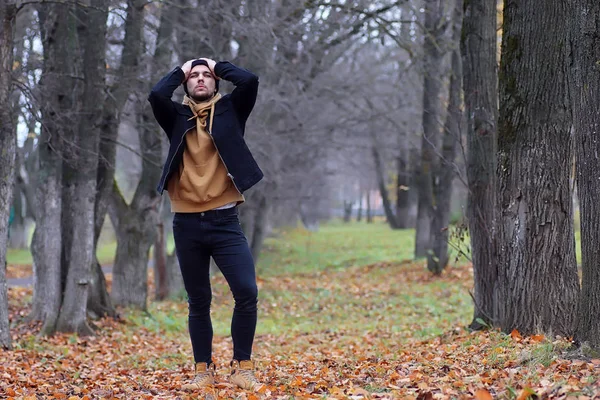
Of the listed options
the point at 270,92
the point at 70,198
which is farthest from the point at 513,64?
the point at 270,92

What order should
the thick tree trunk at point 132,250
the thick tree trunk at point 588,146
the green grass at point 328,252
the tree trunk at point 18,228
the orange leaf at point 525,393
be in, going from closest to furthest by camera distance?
1. the orange leaf at point 525,393
2. the thick tree trunk at point 588,146
3. the thick tree trunk at point 132,250
4. the green grass at point 328,252
5. the tree trunk at point 18,228

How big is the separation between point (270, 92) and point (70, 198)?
632 cm

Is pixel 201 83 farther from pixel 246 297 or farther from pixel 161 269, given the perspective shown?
pixel 161 269

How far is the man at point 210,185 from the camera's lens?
216 inches

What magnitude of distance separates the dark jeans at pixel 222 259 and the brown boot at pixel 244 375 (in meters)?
0.05

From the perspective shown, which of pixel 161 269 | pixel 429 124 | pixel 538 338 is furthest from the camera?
pixel 429 124

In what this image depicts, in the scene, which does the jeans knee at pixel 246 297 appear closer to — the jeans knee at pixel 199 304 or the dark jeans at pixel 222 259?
the dark jeans at pixel 222 259

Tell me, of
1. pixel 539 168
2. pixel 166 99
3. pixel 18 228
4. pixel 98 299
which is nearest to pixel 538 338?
pixel 539 168

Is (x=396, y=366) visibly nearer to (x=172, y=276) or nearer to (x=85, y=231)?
(x=85, y=231)

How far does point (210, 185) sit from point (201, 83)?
800 millimetres

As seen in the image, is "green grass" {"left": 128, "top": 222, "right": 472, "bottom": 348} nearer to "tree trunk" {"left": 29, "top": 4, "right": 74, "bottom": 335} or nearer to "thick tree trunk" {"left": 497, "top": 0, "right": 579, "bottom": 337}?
"tree trunk" {"left": 29, "top": 4, "right": 74, "bottom": 335}

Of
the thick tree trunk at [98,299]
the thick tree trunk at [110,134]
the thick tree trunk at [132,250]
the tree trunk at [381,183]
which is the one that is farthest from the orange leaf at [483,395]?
the tree trunk at [381,183]

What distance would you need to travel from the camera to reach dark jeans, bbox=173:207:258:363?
18.0 feet

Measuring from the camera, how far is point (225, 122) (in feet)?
18.4
